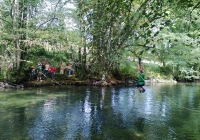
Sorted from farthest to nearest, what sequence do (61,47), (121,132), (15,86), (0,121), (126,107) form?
(61,47), (15,86), (126,107), (0,121), (121,132)

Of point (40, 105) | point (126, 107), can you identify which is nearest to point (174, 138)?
point (126, 107)

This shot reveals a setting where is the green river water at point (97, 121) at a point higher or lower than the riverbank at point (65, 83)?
lower

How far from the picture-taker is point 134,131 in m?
7.95

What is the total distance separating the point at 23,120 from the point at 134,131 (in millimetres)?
4259

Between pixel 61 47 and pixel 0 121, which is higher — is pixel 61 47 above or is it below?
above

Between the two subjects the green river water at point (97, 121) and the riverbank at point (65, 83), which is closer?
the green river water at point (97, 121)

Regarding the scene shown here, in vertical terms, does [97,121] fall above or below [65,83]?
below

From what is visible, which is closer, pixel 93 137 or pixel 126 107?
pixel 93 137

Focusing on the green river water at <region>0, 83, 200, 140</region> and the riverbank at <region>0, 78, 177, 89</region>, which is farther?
the riverbank at <region>0, 78, 177, 89</region>

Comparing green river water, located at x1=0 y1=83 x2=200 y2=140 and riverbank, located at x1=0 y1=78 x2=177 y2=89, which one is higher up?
riverbank, located at x1=0 y1=78 x2=177 y2=89

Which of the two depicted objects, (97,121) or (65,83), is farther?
(65,83)

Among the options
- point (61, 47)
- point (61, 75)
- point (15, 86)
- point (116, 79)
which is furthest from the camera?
point (116, 79)

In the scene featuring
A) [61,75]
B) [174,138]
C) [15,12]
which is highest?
[15,12]

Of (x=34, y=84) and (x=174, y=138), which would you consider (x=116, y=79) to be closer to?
(x=34, y=84)
